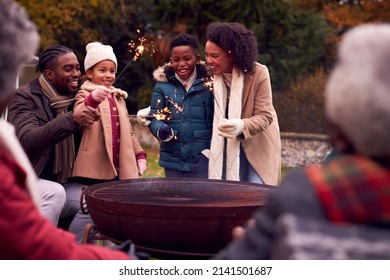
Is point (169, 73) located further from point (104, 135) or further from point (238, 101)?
point (104, 135)

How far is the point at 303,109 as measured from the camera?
14203 mm

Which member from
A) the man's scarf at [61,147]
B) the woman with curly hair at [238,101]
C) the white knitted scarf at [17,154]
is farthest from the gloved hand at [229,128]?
the white knitted scarf at [17,154]

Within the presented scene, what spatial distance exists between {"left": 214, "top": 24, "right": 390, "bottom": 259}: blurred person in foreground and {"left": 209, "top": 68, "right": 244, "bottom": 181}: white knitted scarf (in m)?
3.07

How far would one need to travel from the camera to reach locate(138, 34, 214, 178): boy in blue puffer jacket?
473 centimetres

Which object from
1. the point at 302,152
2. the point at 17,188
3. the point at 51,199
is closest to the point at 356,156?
the point at 17,188

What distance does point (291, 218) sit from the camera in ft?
5.08

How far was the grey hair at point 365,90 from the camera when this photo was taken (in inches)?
59.7

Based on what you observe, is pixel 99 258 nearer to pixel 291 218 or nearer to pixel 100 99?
pixel 291 218

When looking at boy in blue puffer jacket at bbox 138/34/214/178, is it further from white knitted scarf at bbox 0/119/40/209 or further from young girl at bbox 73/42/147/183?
white knitted scarf at bbox 0/119/40/209

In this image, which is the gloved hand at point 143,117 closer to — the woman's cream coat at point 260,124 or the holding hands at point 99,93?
the woman's cream coat at point 260,124

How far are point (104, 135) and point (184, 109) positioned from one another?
0.67m

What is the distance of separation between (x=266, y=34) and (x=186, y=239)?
1298 cm

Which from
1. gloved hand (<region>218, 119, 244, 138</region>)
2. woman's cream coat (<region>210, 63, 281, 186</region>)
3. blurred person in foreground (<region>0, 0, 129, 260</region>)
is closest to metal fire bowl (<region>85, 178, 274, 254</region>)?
gloved hand (<region>218, 119, 244, 138</region>)

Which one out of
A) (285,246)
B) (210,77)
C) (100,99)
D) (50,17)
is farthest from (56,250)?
(50,17)
